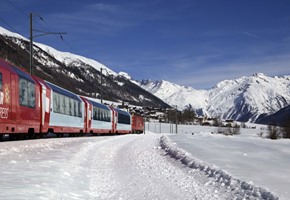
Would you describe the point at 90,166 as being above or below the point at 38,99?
below

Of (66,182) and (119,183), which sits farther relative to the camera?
(119,183)

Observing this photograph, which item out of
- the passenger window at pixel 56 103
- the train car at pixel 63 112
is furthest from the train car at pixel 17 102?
the passenger window at pixel 56 103

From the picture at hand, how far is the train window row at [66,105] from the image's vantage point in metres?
26.5

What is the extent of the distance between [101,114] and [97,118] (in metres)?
1.98

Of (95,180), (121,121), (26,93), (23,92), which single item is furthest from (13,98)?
(121,121)

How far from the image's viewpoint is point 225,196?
8.08 metres

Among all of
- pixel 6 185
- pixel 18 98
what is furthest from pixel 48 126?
pixel 6 185

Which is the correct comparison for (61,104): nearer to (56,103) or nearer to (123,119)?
(56,103)

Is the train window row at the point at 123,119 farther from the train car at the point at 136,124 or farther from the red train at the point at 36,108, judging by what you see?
the red train at the point at 36,108

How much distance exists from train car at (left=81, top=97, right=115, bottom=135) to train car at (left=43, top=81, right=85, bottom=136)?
213 centimetres

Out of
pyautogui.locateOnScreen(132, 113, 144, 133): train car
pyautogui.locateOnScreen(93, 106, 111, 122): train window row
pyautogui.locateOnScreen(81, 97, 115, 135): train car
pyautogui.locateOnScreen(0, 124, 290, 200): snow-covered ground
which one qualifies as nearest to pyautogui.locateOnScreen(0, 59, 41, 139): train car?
pyautogui.locateOnScreen(0, 124, 290, 200): snow-covered ground

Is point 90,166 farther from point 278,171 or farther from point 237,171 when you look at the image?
point 278,171

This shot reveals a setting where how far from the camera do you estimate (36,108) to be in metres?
22.1

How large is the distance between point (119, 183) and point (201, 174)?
2.51 metres
